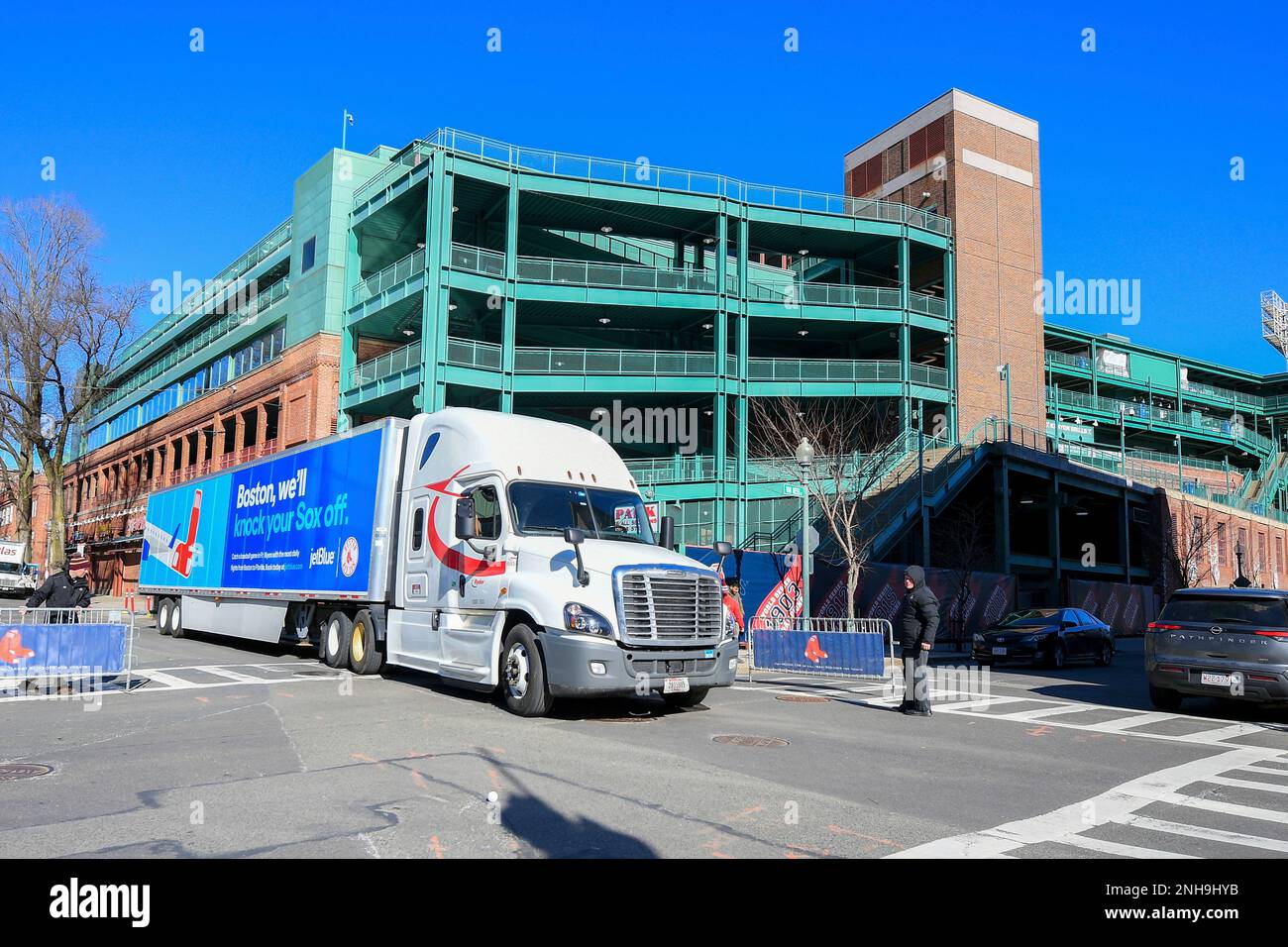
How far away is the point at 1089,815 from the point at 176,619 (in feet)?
73.7

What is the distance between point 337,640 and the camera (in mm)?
15758

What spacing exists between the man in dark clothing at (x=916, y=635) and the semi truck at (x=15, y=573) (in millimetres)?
47954

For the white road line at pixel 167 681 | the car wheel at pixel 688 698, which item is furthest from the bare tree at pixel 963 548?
the white road line at pixel 167 681

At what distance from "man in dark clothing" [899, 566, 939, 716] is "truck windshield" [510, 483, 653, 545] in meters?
3.37

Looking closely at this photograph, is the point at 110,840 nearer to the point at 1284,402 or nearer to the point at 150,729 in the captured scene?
the point at 150,729

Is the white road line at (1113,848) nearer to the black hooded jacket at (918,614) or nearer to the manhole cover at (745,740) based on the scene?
the manhole cover at (745,740)

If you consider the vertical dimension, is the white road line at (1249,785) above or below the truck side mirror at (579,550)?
below

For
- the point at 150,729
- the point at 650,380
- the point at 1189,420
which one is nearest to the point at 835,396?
the point at 650,380

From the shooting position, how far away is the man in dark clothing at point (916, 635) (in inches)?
476

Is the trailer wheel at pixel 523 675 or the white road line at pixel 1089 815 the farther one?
the trailer wheel at pixel 523 675

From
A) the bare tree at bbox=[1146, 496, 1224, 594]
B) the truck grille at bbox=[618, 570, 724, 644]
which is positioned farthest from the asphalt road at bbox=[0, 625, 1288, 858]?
the bare tree at bbox=[1146, 496, 1224, 594]

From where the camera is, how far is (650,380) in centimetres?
3794
